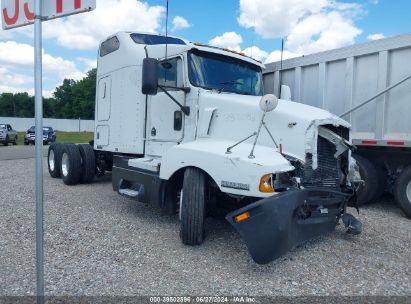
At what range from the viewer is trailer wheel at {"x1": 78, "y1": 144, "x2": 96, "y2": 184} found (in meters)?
9.05

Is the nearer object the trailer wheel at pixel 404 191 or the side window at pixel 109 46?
the trailer wheel at pixel 404 191

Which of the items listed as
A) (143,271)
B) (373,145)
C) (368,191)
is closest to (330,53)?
(373,145)

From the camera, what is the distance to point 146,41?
709 centimetres

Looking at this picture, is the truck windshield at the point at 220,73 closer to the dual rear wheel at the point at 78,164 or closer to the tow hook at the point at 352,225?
the tow hook at the point at 352,225

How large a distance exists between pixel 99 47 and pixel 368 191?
6.19 m

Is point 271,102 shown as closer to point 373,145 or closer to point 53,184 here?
point 373,145

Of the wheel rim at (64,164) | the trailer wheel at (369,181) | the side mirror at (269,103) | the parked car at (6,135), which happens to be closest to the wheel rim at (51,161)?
the wheel rim at (64,164)

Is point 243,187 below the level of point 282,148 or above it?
below

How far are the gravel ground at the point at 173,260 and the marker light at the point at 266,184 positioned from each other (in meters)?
0.93

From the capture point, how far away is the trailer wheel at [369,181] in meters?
7.16

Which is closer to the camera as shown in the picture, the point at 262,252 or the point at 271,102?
the point at 262,252

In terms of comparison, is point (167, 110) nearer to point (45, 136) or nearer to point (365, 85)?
point (365, 85)

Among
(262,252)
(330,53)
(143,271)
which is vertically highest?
(330,53)

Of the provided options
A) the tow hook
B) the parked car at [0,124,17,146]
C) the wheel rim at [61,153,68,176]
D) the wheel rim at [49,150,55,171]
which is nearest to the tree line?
the parked car at [0,124,17,146]
